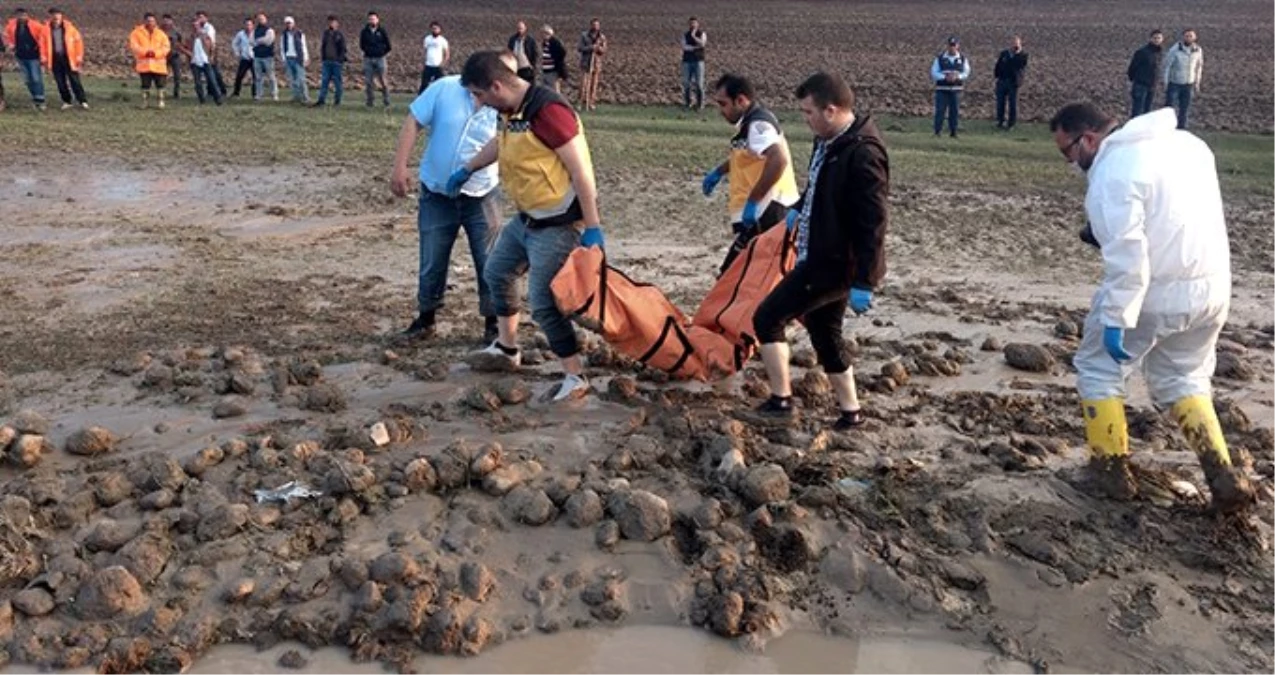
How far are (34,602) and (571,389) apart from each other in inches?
106

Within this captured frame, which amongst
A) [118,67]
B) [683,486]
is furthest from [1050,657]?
[118,67]

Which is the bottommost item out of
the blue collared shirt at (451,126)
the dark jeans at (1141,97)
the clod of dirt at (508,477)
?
the clod of dirt at (508,477)

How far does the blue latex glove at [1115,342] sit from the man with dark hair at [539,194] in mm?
2378

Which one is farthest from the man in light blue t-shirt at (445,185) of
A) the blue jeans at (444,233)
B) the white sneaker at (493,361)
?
the white sneaker at (493,361)

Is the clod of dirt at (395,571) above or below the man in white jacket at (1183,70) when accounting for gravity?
below

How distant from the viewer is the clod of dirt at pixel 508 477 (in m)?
4.75

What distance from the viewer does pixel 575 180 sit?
18.0 feet

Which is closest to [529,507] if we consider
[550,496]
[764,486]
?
[550,496]

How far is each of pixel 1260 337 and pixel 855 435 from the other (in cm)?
348

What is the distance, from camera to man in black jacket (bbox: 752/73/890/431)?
4961mm

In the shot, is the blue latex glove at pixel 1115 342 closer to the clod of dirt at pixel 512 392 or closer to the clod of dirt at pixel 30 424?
the clod of dirt at pixel 512 392

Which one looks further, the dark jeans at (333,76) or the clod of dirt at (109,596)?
the dark jeans at (333,76)

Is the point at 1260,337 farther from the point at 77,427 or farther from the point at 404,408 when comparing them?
the point at 77,427

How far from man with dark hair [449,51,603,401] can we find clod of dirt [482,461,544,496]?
95 centimetres
